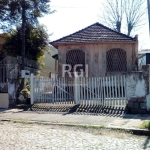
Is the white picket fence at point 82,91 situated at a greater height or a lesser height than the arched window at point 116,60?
lesser

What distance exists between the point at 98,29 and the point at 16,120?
11.6m

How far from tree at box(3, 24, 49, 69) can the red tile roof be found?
2.74 meters

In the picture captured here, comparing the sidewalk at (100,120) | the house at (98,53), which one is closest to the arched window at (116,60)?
the house at (98,53)

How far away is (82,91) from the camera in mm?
10922

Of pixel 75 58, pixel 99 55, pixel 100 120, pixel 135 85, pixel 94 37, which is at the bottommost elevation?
pixel 100 120

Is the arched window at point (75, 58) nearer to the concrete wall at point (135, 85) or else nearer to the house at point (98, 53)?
the house at point (98, 53)

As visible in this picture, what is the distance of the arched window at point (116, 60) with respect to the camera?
16.9 meters

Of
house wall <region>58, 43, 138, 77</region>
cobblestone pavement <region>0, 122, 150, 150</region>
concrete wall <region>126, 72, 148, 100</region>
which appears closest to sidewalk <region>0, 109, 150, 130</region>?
cobblestone pavement <region>0, 122, 150, 150</region>

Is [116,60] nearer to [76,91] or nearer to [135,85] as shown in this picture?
[76,91]

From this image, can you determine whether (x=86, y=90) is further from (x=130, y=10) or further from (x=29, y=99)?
(x=130, y=10)

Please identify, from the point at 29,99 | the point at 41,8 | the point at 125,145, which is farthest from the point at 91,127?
the point at 41,8

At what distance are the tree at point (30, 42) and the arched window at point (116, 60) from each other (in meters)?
5.87

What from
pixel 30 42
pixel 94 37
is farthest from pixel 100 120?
pixel 30 42

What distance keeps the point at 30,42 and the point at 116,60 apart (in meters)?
7.09
